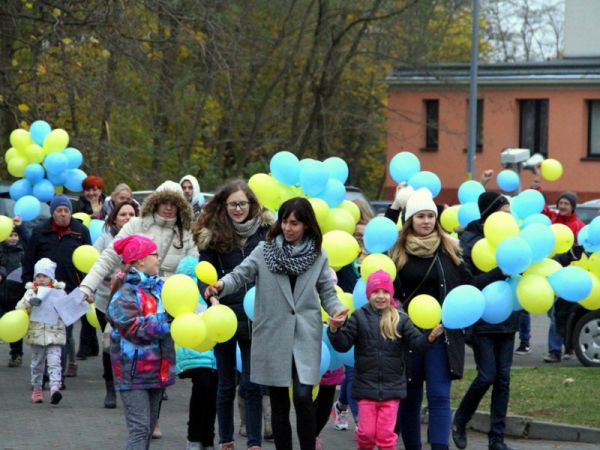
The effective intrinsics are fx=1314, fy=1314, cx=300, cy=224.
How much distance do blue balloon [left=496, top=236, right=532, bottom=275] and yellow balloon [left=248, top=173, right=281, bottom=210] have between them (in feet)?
6.11

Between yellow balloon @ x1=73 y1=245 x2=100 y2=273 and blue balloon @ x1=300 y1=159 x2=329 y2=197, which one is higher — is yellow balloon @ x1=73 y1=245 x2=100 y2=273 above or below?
below

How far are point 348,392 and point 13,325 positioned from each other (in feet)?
9.10

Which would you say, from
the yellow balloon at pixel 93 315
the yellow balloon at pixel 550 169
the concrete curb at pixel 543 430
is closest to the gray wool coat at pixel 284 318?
the concrete curb at pixel 543 430

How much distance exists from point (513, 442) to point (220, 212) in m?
3.15

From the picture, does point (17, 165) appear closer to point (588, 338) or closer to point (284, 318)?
point (588, 338)

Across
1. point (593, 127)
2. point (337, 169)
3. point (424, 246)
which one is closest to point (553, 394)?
point (337, 169)

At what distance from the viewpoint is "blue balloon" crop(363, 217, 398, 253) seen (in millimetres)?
8492

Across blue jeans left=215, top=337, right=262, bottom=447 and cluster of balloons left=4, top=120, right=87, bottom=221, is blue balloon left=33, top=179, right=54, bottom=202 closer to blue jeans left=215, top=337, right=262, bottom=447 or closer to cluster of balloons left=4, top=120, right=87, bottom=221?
cluster of balloons left=4, top=120, right=87, bottom=221

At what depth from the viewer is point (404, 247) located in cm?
842

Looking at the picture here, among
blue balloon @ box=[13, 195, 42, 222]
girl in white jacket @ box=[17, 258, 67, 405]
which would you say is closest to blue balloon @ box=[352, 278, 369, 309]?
girl in white jacket @ box=[17, 258, 67, 405]

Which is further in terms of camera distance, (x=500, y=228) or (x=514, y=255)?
(x=500, y=228)

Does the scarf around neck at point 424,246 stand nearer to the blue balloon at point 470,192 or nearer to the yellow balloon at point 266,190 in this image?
the yellow balloon at point 266,190

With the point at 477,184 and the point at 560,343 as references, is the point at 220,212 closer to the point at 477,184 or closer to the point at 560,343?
the point at 477,184

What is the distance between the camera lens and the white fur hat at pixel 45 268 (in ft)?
37.1
